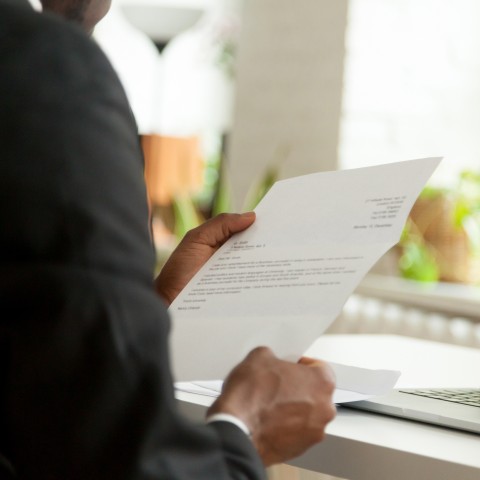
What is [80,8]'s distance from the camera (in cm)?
123

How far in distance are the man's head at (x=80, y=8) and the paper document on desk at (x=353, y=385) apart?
48cm

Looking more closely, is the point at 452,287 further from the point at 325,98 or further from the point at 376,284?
the point at 325,98

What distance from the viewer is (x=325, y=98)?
12.1 ft

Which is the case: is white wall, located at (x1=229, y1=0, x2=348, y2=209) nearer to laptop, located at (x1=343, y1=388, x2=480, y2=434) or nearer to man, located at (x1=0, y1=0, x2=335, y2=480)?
laptop, located at (x1=343, y1=388, x2=480, y2=434)

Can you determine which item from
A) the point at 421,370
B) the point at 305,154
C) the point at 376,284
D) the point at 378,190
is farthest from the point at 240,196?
the point at 378,190

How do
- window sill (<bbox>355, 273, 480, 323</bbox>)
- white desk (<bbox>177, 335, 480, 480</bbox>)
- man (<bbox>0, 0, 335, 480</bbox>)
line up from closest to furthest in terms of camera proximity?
man (<bbox>0, 0, 335, 480</bbox>), white desk (<bbox>177, 335, 480, 480</bbox>), window sill (<bbox>355, 273, 480, 323</bbox>)

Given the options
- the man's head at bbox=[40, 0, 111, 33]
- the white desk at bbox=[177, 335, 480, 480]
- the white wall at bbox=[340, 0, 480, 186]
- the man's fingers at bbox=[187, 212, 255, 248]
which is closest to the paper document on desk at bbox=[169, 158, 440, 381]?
the man's fingers at bbox=[187, 212, 255, 248]

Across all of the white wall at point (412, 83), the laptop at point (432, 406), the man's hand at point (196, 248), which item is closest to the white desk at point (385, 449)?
the laptop at point (432, 406)

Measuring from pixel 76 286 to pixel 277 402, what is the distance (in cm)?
27

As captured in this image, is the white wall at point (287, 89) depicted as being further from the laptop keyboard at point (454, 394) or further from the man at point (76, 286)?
the man at point (76, 286)

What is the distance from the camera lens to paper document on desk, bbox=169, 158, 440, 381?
985 mm

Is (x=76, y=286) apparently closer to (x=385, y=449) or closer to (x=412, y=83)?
(x=385, y=449)

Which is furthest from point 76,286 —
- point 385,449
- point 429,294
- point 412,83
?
point 412,83

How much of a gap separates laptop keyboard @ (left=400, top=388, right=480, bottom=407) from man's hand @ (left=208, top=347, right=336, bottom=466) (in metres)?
0.39
